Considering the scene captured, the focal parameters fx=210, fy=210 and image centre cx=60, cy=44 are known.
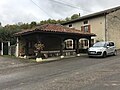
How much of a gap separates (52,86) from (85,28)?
2706 cm

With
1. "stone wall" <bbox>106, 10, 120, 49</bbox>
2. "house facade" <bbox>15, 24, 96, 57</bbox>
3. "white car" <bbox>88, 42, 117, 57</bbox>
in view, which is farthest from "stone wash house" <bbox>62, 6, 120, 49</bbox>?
"white car" <bbox>88, 42, 117, 57</bbox>

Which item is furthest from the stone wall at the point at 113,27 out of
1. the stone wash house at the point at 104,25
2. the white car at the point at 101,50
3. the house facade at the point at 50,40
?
the white car at the point at 101,50

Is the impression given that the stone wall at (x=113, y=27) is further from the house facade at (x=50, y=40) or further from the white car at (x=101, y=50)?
the white car at (x=101, y=50)

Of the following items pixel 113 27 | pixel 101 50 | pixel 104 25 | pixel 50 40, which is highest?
pixel 104 25

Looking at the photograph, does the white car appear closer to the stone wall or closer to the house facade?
the house facade

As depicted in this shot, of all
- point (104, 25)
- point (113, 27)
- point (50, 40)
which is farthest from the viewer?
point (113, 27)

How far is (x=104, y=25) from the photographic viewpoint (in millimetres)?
31047

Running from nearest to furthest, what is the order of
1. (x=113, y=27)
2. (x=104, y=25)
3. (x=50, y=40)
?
(x=50, y=40), (x=104, y=25), (x=113, y=27)

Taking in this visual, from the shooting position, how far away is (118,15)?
33312 millimetres

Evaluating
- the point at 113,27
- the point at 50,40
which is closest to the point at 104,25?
the point at 113,27

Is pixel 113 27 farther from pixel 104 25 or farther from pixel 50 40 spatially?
pixel 50 40

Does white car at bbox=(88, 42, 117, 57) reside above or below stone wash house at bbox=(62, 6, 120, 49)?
below

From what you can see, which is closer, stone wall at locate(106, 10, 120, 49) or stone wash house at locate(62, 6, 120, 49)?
stone wash house at locate(62, 6, 120, 49)

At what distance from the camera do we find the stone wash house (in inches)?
1227
